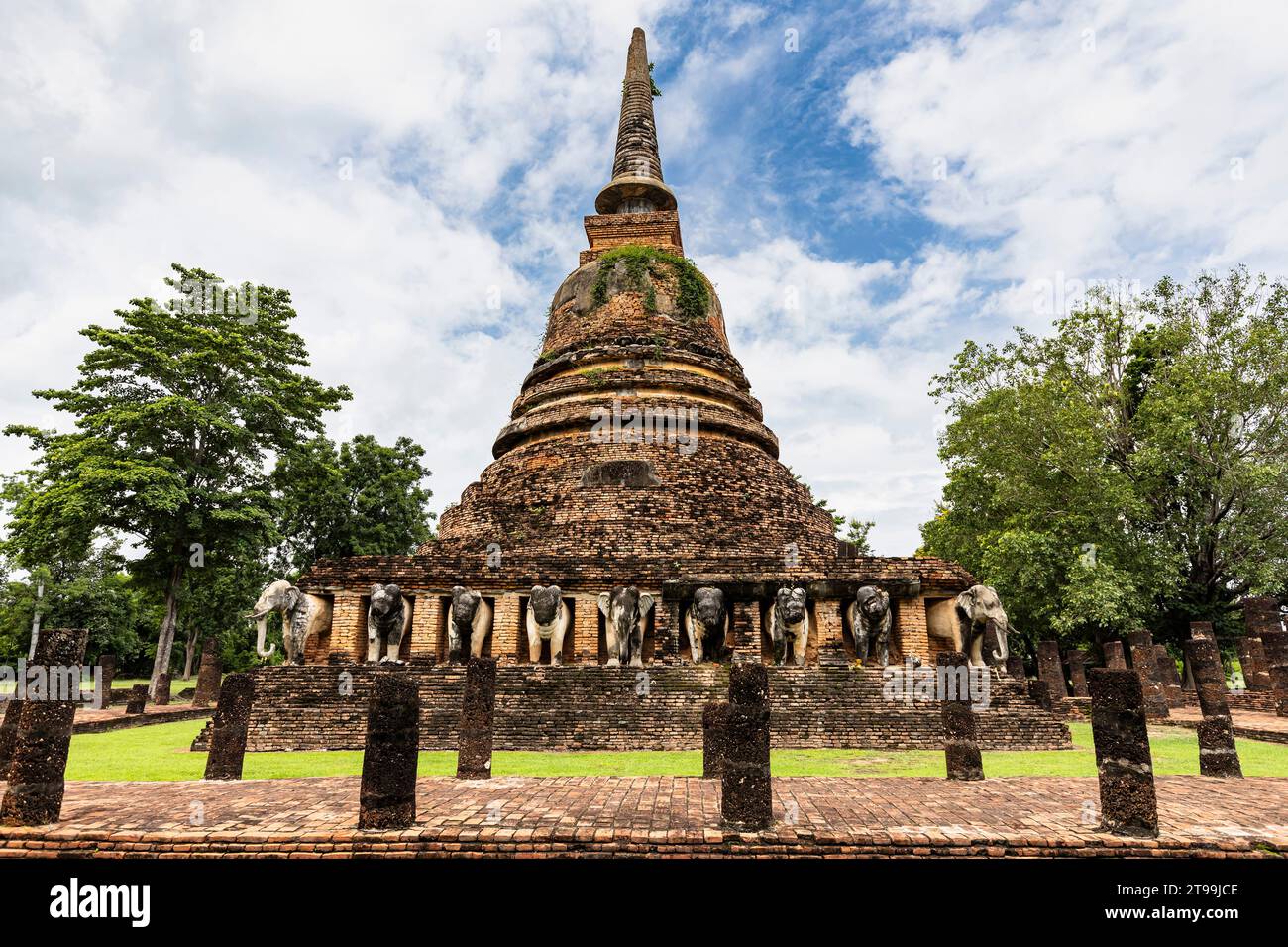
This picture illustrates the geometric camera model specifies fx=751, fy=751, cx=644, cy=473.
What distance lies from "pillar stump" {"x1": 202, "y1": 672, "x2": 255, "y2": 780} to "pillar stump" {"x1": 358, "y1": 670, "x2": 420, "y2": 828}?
10.5ft

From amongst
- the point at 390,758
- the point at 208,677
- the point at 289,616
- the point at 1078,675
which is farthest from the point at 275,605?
the point at 1078,675

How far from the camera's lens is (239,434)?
2148 cm

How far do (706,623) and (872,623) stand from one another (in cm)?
263

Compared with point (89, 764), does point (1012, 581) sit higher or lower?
higher

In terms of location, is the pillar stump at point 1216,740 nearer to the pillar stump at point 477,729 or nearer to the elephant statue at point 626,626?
the elephant statue at point 626,626

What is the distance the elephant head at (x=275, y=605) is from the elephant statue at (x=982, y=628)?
427 inches

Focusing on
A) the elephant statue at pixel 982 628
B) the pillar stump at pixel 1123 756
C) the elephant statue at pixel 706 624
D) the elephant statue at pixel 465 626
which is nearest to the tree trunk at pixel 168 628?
the elephant statue at pixel 465 626

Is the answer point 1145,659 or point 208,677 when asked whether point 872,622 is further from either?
point 208,677

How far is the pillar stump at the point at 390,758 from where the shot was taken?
5.27 metres

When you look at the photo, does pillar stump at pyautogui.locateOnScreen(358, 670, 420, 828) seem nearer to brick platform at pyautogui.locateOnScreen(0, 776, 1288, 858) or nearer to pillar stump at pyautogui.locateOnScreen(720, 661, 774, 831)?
brick platform at pyautogui.locateOnScreen(0, 776, 1288, 858)

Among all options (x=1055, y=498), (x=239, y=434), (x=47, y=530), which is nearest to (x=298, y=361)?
(x=239, y=434)

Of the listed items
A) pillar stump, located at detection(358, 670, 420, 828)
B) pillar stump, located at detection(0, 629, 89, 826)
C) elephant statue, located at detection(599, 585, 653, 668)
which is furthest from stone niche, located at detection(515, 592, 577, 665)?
pillar stump, located at detection(0, 629, 89, 826)
